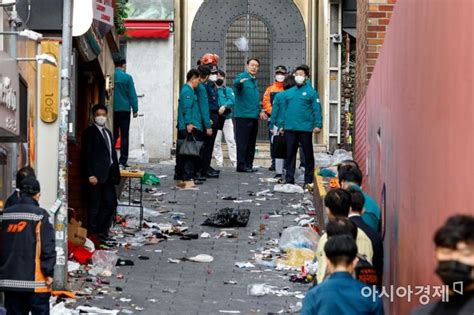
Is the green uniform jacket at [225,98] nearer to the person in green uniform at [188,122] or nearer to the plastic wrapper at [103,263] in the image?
the person in green uniform at [188,122]

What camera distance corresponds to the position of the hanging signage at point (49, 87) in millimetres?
13836

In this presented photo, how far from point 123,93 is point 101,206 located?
6.32m

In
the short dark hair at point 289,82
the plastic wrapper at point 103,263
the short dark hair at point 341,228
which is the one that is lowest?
the plastic wrapper at point 103,263

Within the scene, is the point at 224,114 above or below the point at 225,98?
below

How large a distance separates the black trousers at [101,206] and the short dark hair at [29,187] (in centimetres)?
536

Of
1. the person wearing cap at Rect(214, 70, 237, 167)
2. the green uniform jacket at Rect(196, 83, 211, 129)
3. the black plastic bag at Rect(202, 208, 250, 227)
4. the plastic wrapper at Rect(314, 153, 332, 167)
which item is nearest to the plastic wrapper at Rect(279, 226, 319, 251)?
the black plastic bag at Rect(202, 208, 250, 227)

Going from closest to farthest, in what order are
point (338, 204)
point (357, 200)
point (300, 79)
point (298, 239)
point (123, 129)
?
point (338, 204), point (357, 200), point (298, 239), point (300, 79), point (123, 129)

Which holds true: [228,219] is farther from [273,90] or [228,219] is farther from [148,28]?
[148,28]

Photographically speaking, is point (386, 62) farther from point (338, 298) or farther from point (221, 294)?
point (338, 298)

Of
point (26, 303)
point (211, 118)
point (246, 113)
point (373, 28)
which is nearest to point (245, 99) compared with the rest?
point (246, 113)

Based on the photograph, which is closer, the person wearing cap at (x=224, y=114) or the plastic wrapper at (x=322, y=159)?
the person wearing cap at (x=224, y=114)

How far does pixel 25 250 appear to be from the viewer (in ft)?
35.0

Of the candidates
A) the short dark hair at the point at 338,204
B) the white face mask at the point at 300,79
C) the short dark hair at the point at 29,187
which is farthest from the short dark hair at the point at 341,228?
the white face mask at the point at 300,79

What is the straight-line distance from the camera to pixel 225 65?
95.1 feet
